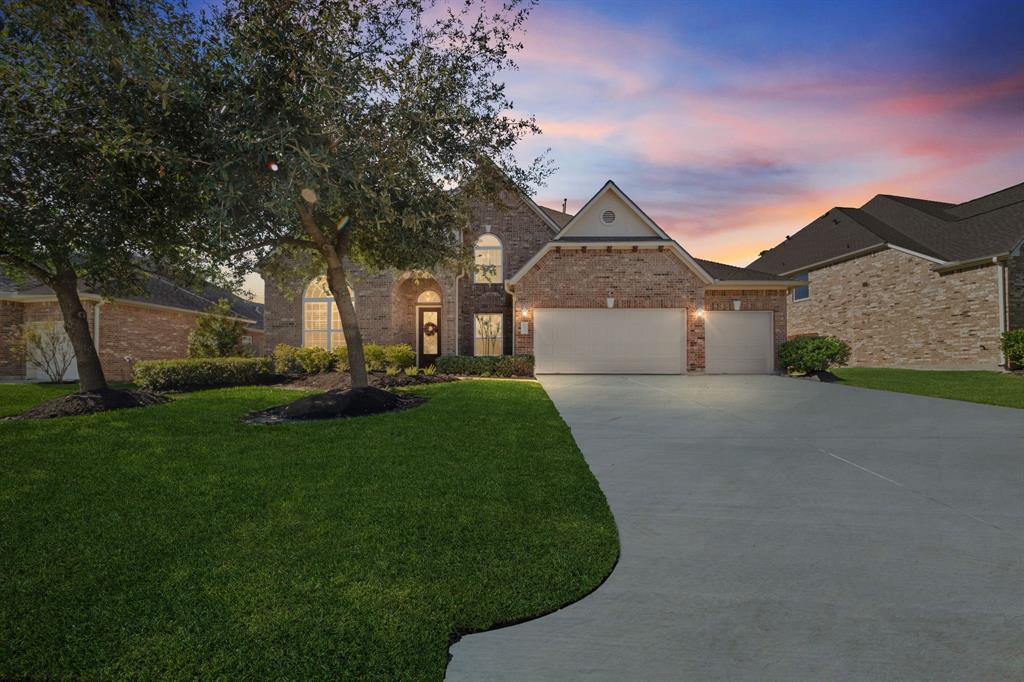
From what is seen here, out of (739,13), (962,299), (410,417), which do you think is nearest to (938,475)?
(410,417)

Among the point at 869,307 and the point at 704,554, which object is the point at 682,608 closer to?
the point at 704,554

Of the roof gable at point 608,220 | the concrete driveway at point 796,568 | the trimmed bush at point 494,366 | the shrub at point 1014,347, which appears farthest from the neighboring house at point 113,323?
the shrub at point 1014,347

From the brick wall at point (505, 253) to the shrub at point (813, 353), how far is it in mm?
9438

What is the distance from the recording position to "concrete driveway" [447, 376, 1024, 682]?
220 cm

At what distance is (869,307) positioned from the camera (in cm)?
2164

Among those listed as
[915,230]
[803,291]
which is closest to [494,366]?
[803,291]

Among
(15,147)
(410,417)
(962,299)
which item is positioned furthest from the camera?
(962,299)

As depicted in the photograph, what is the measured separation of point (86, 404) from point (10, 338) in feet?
42.8

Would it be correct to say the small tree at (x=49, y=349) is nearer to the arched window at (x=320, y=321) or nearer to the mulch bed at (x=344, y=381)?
the arched window at (x=320, y=321)

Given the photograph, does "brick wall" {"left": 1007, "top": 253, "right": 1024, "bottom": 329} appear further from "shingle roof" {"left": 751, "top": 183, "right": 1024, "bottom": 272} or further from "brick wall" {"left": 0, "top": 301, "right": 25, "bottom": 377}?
"brick wall" {"left": 0, "top": 301, "right": 25, "bottom": 377}

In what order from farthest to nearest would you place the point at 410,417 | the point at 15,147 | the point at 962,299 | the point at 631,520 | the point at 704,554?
the point at 962,299, the point at 410,417, the point at 15,147, the point at 631,520, the point at 704,554

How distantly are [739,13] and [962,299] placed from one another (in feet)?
52.9

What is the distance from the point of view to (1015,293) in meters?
16.6

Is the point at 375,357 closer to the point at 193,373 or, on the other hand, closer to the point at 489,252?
the point at 193,373
